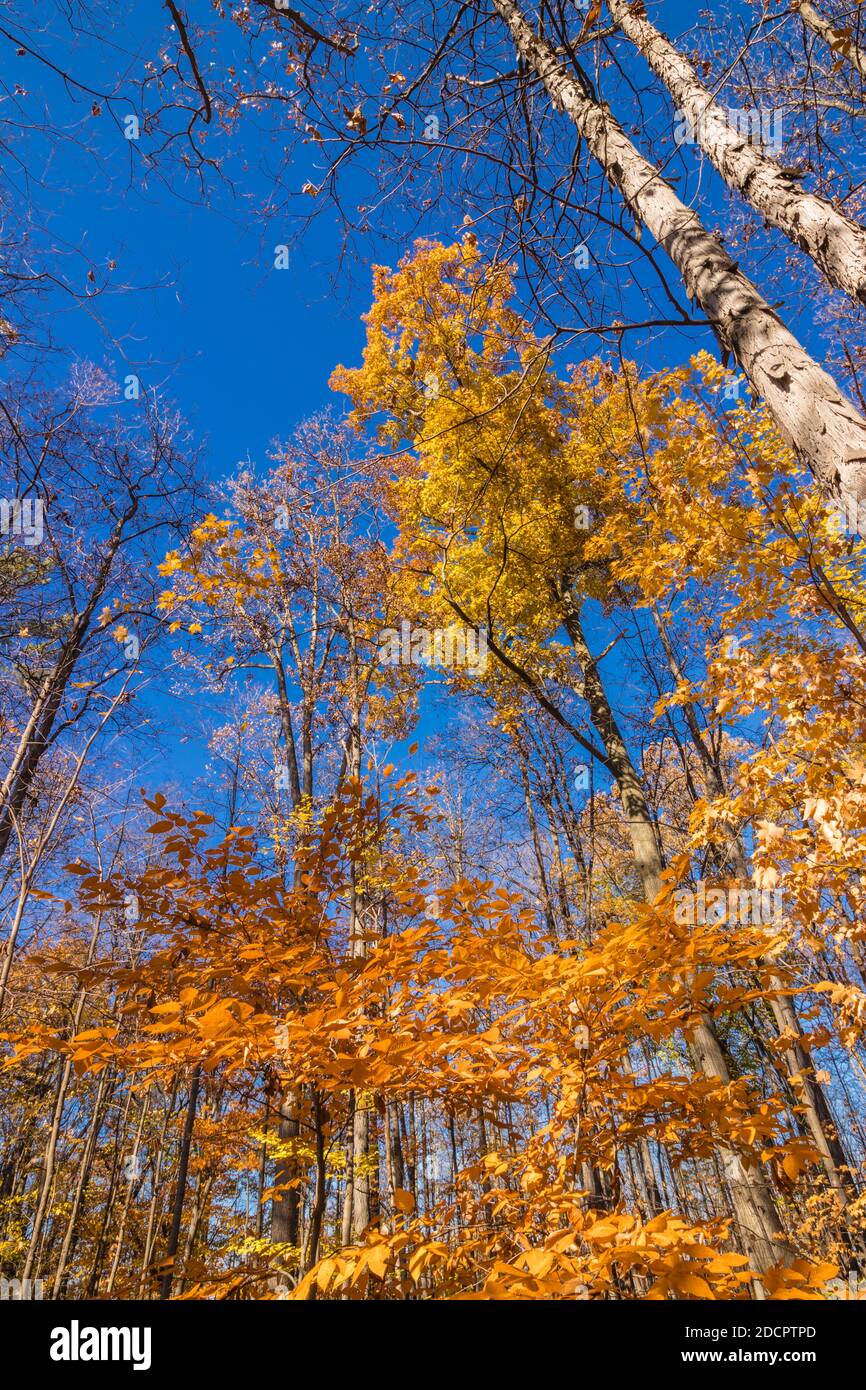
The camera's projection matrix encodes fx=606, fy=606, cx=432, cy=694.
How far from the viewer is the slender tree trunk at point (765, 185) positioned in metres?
2.38

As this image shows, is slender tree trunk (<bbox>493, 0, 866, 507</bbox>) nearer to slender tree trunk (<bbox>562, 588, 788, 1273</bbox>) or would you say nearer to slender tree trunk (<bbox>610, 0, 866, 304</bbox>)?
slender tree trunk (<bbox>610, 0, 866, 304</bbox>)

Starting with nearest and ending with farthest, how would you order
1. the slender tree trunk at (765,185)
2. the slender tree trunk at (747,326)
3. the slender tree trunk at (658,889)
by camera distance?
the slender tree trunk at (747,326), the slender tree trunk at (765,185), the slender tree trunk at (658,889)

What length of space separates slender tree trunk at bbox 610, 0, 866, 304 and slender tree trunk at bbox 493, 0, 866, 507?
35cm

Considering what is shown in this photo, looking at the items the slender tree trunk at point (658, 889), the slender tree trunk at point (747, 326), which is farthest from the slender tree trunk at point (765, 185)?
the slender tree trunk at point (658, 889)

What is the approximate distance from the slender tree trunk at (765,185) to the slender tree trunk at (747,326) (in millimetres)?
350

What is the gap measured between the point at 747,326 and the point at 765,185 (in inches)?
45.3

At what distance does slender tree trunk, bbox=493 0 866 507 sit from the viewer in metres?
1.78

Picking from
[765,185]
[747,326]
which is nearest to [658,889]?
[747,326]

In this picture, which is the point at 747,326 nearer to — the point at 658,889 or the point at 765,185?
the point at 765,185

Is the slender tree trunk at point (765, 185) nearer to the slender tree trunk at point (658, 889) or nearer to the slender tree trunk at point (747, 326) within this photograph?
the slender tree trunk at point (747, 326)

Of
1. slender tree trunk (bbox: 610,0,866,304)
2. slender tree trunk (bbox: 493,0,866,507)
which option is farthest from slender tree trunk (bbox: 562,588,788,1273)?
slender tree trunk (bbox: 610,0,866,304)

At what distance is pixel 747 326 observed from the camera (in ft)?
7.02

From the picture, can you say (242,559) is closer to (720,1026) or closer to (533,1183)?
(533,1183)
